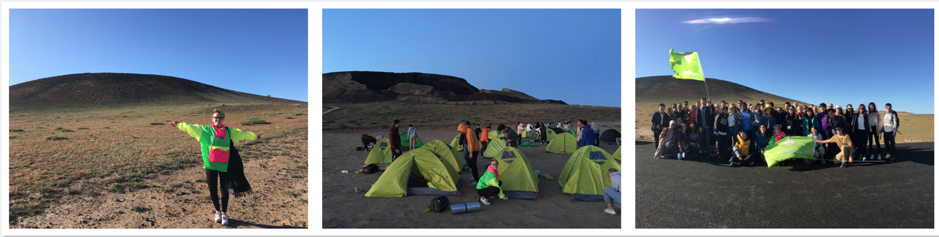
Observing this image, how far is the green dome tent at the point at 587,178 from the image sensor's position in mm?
5199

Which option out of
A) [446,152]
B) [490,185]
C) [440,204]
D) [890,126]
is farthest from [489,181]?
A: [890,126]

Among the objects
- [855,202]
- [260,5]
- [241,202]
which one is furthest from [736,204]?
[241,202]

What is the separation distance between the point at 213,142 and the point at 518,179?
12.8ft

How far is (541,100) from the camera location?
262ft

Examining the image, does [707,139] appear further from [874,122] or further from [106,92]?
[106,92]

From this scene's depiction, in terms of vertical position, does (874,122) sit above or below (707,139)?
above

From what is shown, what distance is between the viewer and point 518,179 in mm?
5449

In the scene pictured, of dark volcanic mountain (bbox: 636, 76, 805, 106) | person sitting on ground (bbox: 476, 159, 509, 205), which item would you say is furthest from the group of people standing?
dark volcanic mountain (bbox: 636, 76, 805, 106)

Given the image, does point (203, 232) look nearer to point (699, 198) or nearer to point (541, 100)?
point (699, 198)

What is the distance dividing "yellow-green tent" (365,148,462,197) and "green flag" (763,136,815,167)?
18.4 feet

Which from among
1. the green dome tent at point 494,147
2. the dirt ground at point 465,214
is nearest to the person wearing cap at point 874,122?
the dirt ground at point 465,214

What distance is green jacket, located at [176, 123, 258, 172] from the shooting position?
139 inches

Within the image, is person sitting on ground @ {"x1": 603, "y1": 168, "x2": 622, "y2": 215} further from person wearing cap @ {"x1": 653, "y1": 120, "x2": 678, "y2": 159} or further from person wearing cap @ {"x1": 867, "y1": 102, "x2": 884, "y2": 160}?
person wearing cap @ {"x1": 867, "y1": 102, "x2": 884, "y2": 160}

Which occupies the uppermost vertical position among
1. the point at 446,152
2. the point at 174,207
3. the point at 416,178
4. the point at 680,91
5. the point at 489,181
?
the point at 680,91
